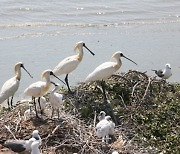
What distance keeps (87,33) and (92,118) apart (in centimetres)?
977

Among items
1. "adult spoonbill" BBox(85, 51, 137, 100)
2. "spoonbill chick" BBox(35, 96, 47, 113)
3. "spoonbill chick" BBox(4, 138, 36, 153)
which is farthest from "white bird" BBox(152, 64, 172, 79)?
"spoonbill chick" BBox(4, 138, 36, 153)

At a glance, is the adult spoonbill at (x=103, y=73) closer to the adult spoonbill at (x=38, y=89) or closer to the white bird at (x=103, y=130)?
the adult spoonbill at (x=38, y=89)

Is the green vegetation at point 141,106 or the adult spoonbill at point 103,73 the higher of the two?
the adult spoonbill at point 103,73

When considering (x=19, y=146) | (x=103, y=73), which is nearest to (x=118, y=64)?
(x=103, y=73)

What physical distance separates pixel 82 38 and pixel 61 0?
36.2 ft

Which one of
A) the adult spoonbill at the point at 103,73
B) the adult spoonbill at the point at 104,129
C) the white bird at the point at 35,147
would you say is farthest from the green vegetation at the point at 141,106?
the white bird at the point at 35,147

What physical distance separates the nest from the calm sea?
1.69 m

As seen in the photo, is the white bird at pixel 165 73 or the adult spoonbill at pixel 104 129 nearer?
the adult spoonbill at pixel 104 129

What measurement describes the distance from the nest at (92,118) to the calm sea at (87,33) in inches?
66.7

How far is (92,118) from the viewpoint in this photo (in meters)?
12.1

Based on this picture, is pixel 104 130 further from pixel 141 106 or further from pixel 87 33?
pixel 87 33

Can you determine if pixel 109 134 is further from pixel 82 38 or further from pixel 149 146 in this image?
pixel 82 38

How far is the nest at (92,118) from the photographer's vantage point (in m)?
10.4

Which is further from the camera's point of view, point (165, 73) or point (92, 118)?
point (165, 73)
